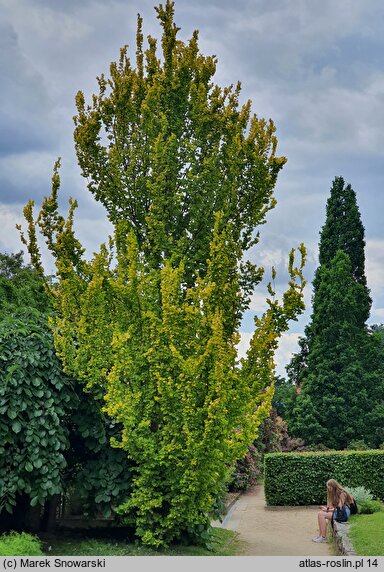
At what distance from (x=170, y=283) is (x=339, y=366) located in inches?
595

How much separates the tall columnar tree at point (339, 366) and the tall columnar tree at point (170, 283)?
40.1 feet

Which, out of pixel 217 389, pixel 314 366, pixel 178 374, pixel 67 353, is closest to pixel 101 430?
pixel 67 353

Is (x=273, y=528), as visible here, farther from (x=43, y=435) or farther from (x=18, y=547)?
(x=18, y=547)

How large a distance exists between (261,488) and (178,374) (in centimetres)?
1321

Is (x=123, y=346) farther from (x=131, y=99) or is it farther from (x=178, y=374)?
(x=131, y=99)

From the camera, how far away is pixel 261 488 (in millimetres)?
19188

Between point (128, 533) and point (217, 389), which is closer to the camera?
point (217, 389)

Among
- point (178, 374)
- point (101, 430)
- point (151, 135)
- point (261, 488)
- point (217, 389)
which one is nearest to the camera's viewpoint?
point (217, 389)

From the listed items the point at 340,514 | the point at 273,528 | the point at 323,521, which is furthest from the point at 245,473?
the point at 340,514

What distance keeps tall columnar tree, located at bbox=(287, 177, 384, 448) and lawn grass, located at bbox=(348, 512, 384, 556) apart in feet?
27.1

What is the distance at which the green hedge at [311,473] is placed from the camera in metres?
15.1

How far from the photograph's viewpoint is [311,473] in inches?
602

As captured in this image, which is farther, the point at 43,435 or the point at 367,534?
the point at 367,534

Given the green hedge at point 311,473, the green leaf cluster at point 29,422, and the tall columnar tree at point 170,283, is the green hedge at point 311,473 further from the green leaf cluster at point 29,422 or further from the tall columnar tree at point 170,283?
the green leaf cluster at point 29,422
